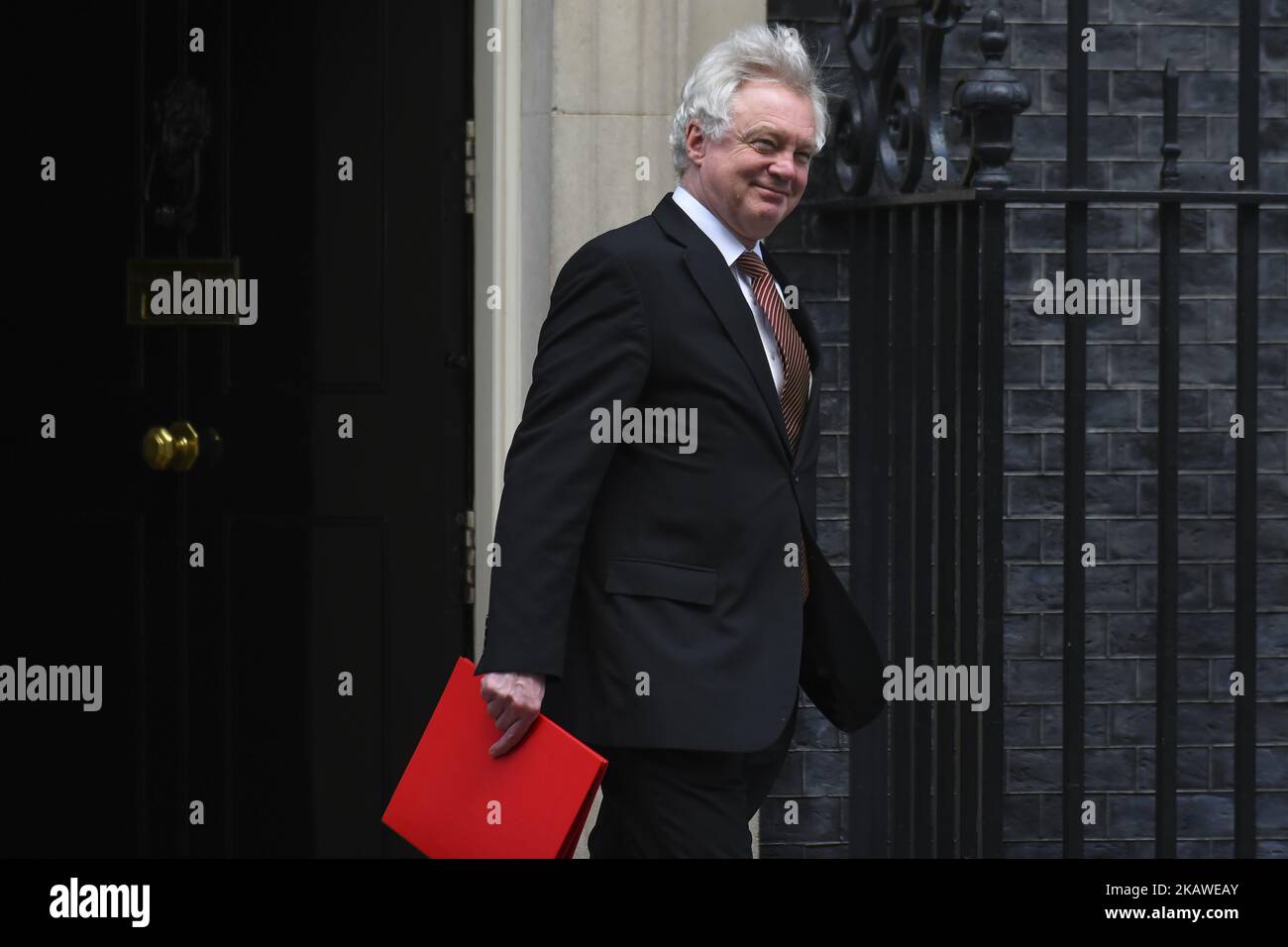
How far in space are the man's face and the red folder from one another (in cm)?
97

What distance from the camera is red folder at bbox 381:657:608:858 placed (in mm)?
3303

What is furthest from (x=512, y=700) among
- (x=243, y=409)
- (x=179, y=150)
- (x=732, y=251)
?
(x=179, y=150)

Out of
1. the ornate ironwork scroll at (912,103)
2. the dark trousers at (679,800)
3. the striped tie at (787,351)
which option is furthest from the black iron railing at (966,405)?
the dark trousers at (679,800)

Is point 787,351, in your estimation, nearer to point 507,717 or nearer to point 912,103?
point 507,717

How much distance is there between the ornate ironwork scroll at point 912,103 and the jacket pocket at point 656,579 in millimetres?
1213

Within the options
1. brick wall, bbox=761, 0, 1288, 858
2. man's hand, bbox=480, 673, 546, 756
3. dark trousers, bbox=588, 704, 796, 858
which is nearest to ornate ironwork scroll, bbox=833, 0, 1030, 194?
brick wall, bbox=761, 0, 1288, 858

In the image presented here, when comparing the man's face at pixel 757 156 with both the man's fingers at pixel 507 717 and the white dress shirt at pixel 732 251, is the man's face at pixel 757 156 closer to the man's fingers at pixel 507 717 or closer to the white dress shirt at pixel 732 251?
the white dress shirt at pixel 732 251

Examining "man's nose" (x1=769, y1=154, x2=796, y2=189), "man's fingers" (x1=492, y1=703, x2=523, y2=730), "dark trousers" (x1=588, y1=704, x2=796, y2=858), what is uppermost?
"man's nose" (x1=769, y1=154, x2=796, y2=189)

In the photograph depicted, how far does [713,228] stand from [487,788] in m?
1.10

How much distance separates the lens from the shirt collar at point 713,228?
358cm

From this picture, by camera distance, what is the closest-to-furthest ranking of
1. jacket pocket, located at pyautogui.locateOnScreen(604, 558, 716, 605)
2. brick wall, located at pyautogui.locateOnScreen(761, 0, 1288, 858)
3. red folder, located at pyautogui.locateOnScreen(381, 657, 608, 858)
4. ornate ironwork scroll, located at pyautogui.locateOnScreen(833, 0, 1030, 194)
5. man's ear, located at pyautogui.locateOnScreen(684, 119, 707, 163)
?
red folder, located at pyautogui.locateOnScreen(381, 657, 608, 858), jacket pocket, located at pyautogui.locateOnScreen(604, 558, 716, 605), man's ear, located at pyautogui.locateOnScreen(684, 119, 707, 163), ornate ironwork scroll, located at pyautogui.locateOnScreen(833, 0, 1030, 194), brick wall, located at pyautogui.locateOnScreen(761, 0, 1288, 858)

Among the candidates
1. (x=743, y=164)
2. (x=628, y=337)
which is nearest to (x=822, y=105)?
(x=743, y=164)

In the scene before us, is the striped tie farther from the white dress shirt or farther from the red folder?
the red folder
